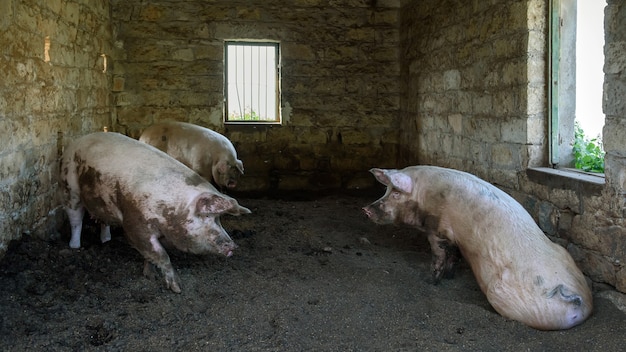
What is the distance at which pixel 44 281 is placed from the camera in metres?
3.71

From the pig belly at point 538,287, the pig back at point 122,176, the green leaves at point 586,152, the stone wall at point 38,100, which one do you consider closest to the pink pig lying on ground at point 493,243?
the pig belly at point 538,287

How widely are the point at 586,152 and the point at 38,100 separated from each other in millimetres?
4143

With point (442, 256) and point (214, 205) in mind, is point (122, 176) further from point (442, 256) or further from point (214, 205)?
point (442, 256)

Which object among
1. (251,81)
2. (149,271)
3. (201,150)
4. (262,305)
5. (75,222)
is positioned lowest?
(262,305)

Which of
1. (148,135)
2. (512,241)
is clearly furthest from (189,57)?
(512,241)

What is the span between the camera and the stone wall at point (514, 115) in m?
3.33

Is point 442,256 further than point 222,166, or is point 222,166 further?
point 222,166

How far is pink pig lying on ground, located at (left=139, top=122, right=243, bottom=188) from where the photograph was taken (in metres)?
5.57

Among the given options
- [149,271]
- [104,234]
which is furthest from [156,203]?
[104,234]

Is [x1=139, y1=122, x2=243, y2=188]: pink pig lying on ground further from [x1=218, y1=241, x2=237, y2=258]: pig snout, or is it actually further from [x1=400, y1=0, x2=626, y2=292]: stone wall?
[x1=400, y1=0, x2=626, y2=292]: stone wall

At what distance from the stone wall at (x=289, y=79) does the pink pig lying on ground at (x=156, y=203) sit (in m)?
3.48

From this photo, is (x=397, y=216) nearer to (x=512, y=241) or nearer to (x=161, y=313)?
(x=512, y=241)

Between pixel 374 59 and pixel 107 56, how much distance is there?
343cm

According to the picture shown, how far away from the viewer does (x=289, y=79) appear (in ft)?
25.3
